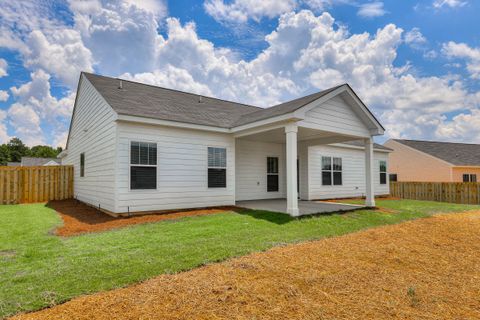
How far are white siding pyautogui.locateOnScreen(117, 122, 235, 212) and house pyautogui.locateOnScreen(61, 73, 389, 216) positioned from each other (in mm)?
32

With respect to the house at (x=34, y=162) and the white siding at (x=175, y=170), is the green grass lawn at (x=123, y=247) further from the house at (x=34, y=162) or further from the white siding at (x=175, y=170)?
the house at (x=34, y=162)

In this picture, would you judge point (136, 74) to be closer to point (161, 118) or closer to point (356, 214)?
point (161, 118)

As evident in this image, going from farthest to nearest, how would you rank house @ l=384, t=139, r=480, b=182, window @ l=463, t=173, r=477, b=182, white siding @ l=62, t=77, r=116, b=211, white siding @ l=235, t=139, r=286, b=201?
1. window @ l=463, t=173, r=477, b=182
2. house @ l=384, t=139, r=480, b=182
3. white siding @ l=235, t=139, r=286, b=201
4. white siding @ l=62, t=77, r=116, b=211

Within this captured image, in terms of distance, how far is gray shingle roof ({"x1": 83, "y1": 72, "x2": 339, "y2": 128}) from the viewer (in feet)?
29.6

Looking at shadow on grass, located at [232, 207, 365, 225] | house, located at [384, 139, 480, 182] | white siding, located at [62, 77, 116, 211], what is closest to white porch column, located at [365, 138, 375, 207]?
shadow on grass, located at [232, 207, 365, 225]

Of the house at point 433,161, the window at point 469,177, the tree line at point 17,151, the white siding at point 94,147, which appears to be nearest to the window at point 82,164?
the white siding at point 94,147

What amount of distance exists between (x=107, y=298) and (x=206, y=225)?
13.5ft

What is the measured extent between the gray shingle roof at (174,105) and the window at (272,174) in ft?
9.45

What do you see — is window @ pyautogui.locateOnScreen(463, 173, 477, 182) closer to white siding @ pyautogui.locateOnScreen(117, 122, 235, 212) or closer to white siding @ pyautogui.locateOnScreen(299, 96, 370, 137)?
white siding @ pyautogui.locateOnScreen(299, 96, 370, 137)

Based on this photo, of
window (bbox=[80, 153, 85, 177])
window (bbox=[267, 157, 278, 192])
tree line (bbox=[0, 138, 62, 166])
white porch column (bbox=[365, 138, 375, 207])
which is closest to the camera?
white porch column (bbox=[365, 138, 375, 207])

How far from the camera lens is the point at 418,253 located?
5.35 meters

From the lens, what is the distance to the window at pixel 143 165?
8602mm

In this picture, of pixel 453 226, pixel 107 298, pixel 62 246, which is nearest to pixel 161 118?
pixel 62 246

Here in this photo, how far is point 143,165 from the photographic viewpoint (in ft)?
28.8
